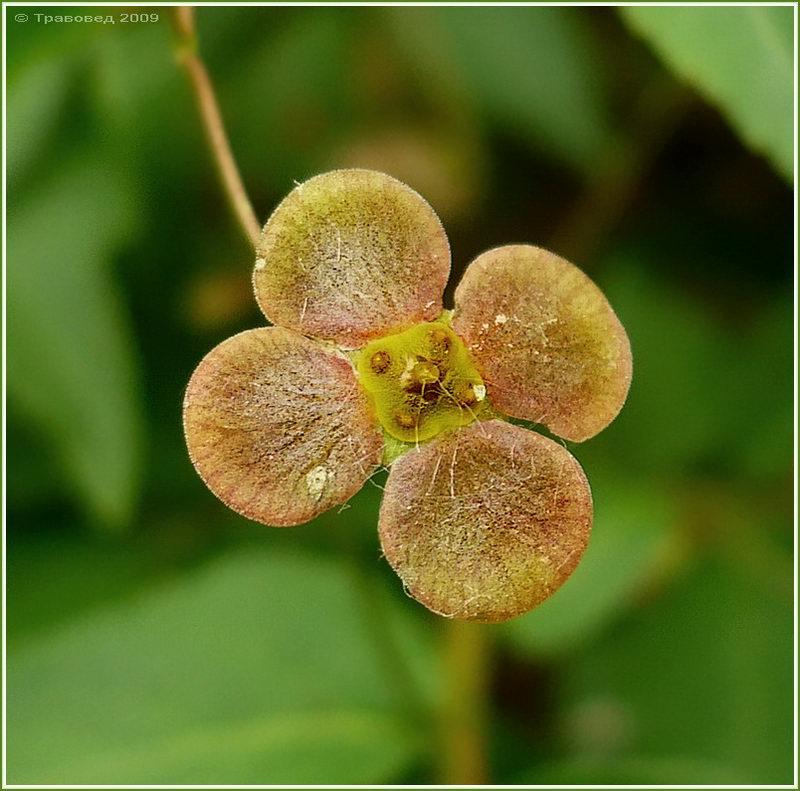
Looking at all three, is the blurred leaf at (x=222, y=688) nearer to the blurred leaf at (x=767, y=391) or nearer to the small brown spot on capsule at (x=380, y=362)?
the blurred leaf at (x=767, y=391)

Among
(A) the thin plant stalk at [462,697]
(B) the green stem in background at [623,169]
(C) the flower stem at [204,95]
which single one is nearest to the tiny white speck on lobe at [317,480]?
(C) the flower stem at [204,95]

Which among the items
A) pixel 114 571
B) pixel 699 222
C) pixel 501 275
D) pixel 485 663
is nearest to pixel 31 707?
pixel 114 571

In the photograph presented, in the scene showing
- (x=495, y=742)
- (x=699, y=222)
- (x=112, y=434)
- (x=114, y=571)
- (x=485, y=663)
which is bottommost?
(x=495, y=742)

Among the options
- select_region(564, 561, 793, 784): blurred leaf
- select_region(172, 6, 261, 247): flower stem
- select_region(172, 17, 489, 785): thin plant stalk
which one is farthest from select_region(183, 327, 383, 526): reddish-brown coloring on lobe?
select_region(564, 561, 793, 784): blurred leaf

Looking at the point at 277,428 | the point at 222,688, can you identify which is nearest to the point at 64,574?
the point at 222,688

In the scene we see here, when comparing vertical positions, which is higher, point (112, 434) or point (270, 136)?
point (270, 136)

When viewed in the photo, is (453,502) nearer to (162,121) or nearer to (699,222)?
(162,121)

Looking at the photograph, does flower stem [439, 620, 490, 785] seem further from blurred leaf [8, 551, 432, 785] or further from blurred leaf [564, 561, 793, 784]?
blurred leaf [564, 561, 793, 784]

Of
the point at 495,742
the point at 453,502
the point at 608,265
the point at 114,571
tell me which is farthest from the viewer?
the point at 608,265
